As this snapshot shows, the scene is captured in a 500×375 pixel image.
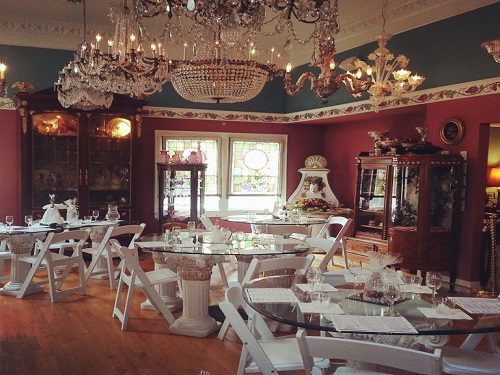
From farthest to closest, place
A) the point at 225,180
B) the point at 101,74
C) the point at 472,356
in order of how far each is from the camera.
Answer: the point at 225,180, the point at 101,74, the point at 472,356

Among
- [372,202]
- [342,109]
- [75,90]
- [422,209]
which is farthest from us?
[342,109]

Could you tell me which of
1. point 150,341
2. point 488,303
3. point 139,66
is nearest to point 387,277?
point 488,303

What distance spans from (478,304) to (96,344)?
9.77 ft

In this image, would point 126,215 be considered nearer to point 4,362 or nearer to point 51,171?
point 51,171

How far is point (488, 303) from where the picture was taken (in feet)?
9.96

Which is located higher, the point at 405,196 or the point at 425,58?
the point at 425,58

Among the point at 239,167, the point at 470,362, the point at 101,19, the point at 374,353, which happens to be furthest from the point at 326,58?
the point at 239,167

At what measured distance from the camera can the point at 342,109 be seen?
8141 millimetres

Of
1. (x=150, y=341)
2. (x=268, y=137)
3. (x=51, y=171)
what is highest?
(x=268, y=137)

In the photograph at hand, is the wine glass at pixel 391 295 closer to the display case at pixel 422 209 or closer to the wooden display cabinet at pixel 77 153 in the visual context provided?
the display case at pixel 422 209

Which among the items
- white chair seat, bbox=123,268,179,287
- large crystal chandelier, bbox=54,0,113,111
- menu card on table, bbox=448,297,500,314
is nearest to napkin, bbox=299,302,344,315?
menu card on table, bbox=448,297,500,314

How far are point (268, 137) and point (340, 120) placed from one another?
1483mm

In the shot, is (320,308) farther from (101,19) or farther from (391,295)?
(101,19)

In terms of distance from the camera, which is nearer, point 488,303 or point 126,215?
point 488,303
